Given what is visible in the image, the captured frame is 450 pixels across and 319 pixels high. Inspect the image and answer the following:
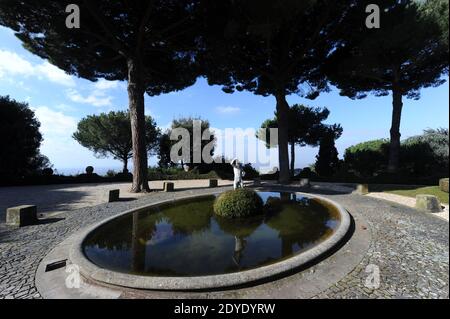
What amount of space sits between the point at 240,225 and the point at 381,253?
3228 millimetres

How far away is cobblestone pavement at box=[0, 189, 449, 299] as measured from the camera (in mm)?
3436

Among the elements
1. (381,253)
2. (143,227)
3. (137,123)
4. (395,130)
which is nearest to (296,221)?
(381,253)

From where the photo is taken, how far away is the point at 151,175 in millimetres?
23766

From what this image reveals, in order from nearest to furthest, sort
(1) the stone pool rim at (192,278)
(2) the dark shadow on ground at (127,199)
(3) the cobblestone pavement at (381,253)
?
(3) the cobblestone pavement at (381,253) → (1) the stone pool rim at (192,278) → (2) the dark shadow on ground at (127,199)

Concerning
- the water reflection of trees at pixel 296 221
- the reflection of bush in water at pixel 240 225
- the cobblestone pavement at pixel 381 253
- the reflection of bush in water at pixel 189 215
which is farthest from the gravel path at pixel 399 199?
the reflection of bush in water at pixel 189 215

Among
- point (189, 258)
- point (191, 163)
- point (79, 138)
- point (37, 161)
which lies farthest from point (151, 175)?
point (189, 258)

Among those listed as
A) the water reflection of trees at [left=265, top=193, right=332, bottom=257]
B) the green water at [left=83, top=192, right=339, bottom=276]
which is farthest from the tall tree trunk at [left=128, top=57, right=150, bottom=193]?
the water reflection of trees at [left=265, top=193, right=332, bottom=257]

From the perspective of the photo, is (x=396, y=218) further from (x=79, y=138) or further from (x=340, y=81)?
(x=79, y=138)

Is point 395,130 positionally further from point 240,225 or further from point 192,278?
point 192,278

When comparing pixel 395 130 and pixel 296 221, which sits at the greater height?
pixel 395 130

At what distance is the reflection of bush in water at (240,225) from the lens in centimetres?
606

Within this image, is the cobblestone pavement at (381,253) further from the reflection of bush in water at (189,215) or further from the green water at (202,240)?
the reflection of bush in water at (189,215)

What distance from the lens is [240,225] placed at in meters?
6.62

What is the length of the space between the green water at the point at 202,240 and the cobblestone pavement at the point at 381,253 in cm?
101
